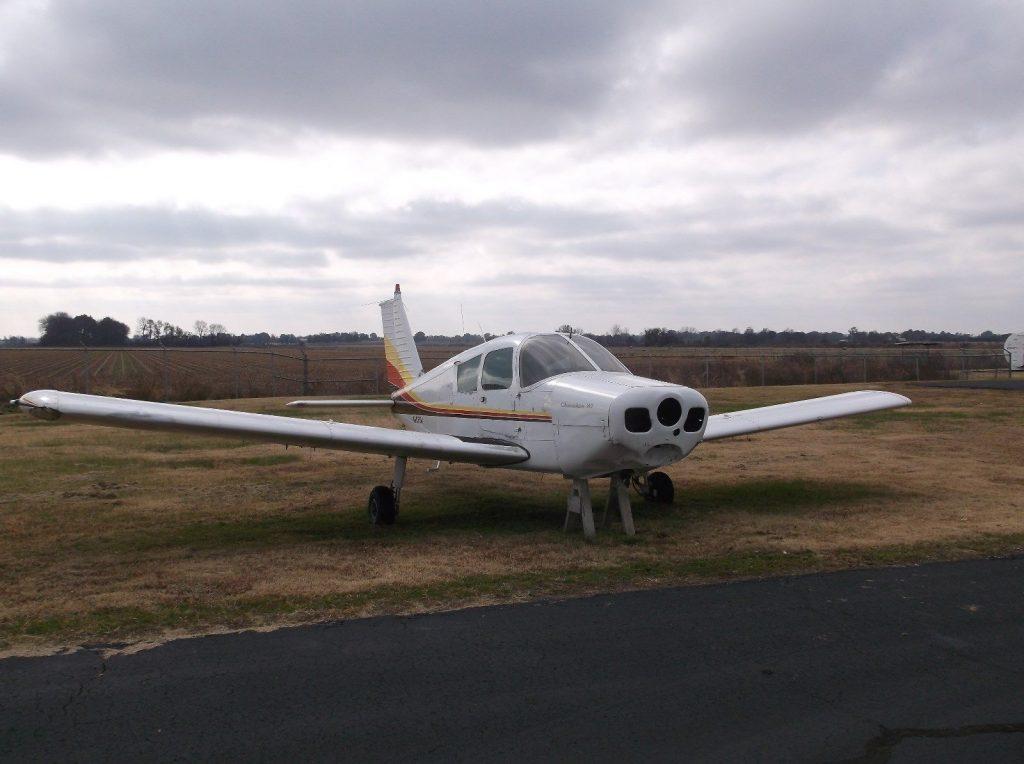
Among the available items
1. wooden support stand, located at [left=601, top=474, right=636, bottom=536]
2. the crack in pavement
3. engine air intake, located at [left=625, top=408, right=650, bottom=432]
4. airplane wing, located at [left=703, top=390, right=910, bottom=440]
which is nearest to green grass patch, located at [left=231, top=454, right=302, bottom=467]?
wooden support stand, located at [left=601, top=474, right=636, bottom=536]

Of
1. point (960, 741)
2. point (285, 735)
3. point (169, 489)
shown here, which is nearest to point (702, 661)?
point (960, 741)

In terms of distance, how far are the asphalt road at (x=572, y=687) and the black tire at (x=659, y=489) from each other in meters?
4.11

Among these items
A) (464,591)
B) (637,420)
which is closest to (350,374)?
(637,420)

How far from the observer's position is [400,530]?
8.77 meters

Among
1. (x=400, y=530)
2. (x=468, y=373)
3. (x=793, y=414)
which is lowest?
(x=400, y=530)

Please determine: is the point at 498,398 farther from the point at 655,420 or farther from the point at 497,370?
the point at 655,420

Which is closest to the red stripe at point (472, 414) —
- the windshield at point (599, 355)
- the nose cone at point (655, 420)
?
→ the windshield at point (599, 355)

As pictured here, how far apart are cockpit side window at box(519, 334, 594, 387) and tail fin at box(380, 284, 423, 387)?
4.80 meters

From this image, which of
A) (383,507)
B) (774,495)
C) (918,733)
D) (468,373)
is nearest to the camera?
(918,733)

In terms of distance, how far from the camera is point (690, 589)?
622 centimetres

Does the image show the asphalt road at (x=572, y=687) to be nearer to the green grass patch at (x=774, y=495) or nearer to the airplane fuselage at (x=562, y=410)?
the airplane fuselage at (x=562, y=410)

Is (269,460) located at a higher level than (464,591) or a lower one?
higher

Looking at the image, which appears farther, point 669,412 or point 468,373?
point 468,373

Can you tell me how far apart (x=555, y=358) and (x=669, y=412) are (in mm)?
1889
